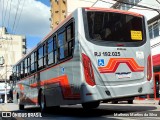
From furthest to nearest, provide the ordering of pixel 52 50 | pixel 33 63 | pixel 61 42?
pixel 33 63
pixel 52 50
pixel 61 42

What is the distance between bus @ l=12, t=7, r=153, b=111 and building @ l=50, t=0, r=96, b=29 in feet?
183

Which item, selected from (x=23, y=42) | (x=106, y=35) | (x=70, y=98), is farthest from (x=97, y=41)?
(x=23, y=42)

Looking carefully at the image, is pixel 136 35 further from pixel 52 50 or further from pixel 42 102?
pixel 42 102

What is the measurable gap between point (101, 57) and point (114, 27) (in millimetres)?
1172

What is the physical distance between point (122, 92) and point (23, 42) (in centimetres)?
11842

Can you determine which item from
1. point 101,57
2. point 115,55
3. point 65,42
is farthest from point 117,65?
point 65,42

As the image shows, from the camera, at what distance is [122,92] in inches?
451

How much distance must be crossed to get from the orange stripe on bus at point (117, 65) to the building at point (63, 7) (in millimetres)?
56268

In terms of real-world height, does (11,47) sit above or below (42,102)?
above

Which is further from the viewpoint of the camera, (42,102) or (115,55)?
(42,102)

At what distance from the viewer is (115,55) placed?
1160cm

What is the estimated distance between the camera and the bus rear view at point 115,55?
36.9 feet

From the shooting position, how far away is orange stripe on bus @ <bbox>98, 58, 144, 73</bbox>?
11.4m

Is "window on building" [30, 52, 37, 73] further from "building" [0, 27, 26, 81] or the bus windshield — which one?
"building" [0, 27, 26, 81]
